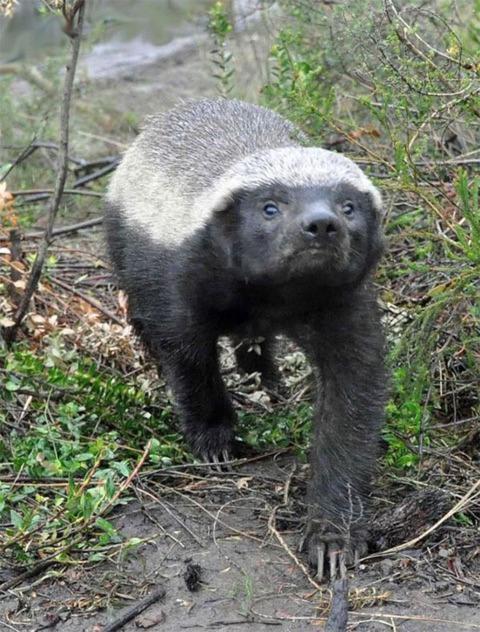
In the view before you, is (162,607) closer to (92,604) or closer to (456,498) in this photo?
(92,604)

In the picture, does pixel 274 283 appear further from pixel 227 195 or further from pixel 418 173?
pixel 418 173

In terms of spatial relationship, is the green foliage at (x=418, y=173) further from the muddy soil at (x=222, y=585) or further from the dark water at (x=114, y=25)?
the dark water at (x=114, y=25)

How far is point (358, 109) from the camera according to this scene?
8.50 metres

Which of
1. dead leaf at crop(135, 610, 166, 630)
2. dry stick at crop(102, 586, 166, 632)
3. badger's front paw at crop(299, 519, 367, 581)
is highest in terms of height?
dry stick at crop(102, 586, 166, 632)

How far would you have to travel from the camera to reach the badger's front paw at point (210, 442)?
19.2 ft

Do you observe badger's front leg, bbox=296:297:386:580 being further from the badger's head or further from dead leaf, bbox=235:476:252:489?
dead leaf, bbox=235:476:252:489

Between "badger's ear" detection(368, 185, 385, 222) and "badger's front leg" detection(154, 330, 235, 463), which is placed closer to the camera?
"badger's ear" detection(368, 185, 385, 222)

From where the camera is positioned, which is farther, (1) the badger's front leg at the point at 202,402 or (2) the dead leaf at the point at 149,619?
(1) the badger's front leg at the point at 202,402

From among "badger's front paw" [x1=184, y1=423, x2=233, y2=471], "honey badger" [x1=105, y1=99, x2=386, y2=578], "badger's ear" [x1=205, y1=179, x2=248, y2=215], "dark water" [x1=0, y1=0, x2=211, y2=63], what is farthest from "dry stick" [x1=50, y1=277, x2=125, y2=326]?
"dark water" [x1=0, y1=0, x2=211, y2=63]

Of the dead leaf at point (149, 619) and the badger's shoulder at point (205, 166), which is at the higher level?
the badger's shoulder at point (205, 166)

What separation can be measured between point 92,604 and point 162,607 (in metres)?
0.27

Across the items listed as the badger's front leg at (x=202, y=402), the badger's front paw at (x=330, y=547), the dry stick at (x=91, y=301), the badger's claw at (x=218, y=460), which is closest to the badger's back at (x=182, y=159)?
the badger's front leg at (x=202, y=402)

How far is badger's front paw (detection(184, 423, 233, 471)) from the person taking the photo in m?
5.86

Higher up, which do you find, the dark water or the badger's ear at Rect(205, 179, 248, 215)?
the badger's ear at Rect(205, 179, 248, 215)
